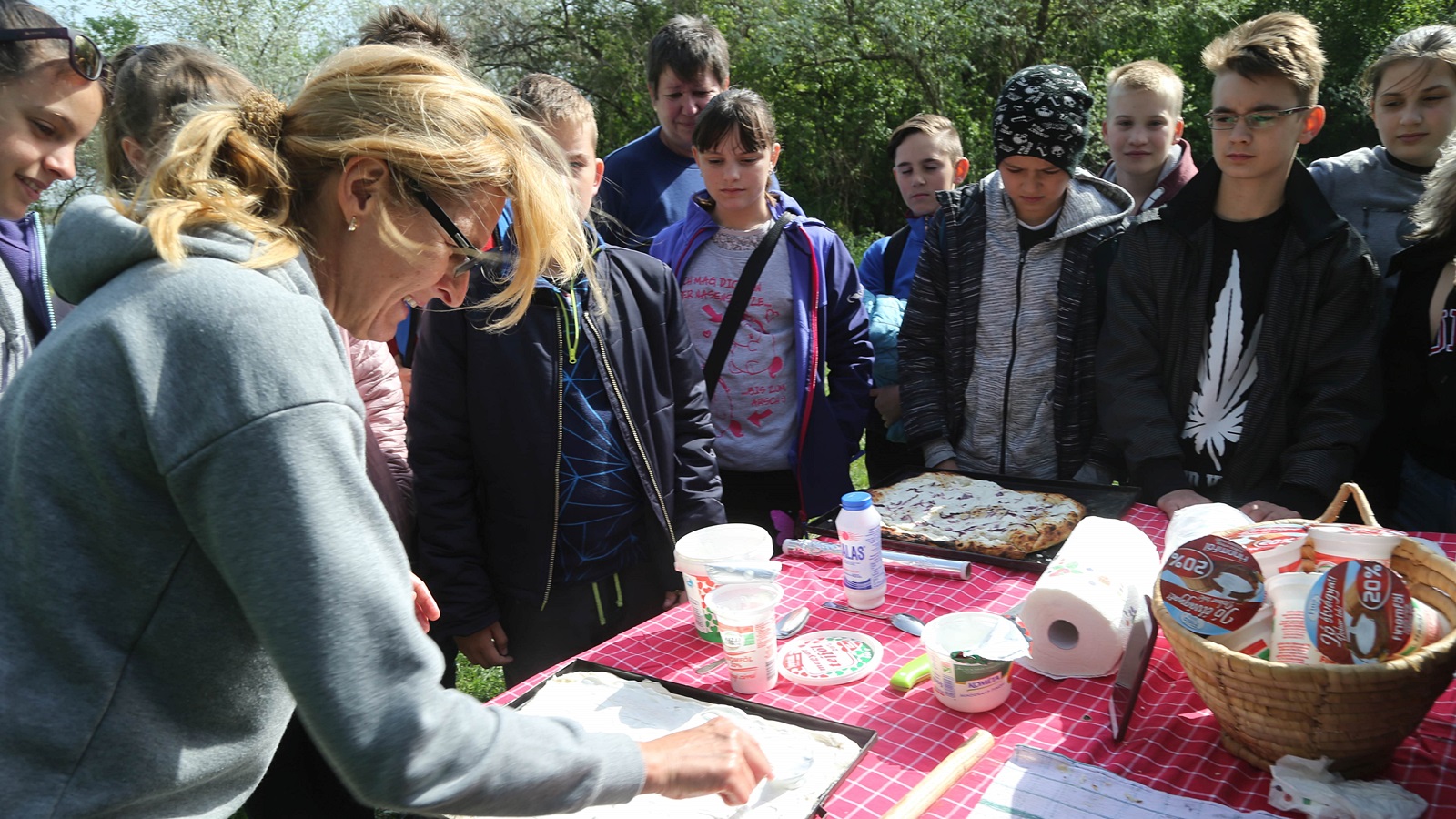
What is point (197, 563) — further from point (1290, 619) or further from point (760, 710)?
point (1290, 619)

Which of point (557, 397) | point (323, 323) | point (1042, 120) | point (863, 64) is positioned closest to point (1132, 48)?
point (863, 64)

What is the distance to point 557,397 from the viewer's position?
7.11ft

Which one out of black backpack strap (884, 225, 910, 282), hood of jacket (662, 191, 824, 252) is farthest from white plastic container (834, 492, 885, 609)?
black backpack strap (884, 225, 910, 282)

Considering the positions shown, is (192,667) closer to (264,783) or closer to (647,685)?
(647,685)

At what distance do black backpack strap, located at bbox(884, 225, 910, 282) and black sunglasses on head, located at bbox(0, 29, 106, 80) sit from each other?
259 centimetres

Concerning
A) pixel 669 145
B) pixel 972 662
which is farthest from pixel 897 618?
pixel 669 145

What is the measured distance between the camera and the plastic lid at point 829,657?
1.50 m

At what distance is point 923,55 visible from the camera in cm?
1463

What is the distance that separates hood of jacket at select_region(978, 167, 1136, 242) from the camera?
2607 mm

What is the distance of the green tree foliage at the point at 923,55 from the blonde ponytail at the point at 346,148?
43.6ft

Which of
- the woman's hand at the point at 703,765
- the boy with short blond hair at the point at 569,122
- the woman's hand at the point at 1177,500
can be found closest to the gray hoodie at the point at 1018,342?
the woman's hand at the point at 1177,500

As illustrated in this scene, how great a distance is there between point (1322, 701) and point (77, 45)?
2.62 m

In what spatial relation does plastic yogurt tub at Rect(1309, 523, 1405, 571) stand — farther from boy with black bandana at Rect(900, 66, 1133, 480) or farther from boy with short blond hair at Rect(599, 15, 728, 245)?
boy with short blond hair at Rect(599, 15, 728, 245)

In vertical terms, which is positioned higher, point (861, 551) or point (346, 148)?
point (346, 148)
